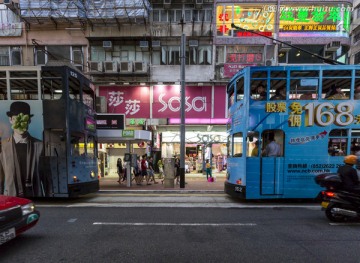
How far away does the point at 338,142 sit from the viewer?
7.35 meters

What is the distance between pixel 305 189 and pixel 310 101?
2903 millimetres

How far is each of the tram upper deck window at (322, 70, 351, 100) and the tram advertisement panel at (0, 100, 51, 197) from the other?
954cm

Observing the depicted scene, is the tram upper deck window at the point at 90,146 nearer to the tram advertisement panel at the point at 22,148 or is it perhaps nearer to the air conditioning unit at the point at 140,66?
the tram advertisement panel at the point at 22,148

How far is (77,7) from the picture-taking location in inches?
632

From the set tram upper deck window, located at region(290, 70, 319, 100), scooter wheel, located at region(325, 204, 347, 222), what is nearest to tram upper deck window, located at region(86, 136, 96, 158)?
tram upper deck window, located at region(290, 70, 319, 100)

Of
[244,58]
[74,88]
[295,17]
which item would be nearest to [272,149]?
[74,88]

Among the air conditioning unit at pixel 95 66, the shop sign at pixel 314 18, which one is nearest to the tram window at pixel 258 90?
the shop sign at pixel 314 18

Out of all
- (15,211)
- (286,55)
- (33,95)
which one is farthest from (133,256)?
(286,55)

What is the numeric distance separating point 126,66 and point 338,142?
573 inches

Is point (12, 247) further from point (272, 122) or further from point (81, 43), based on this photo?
point (81, 43)

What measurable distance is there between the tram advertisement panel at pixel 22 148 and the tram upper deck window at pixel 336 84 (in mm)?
9539

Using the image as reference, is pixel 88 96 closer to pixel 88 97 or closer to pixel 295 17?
pixel 88 97

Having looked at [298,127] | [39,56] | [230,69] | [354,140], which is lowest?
[354,140]

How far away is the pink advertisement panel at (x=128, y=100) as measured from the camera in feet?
58.5
